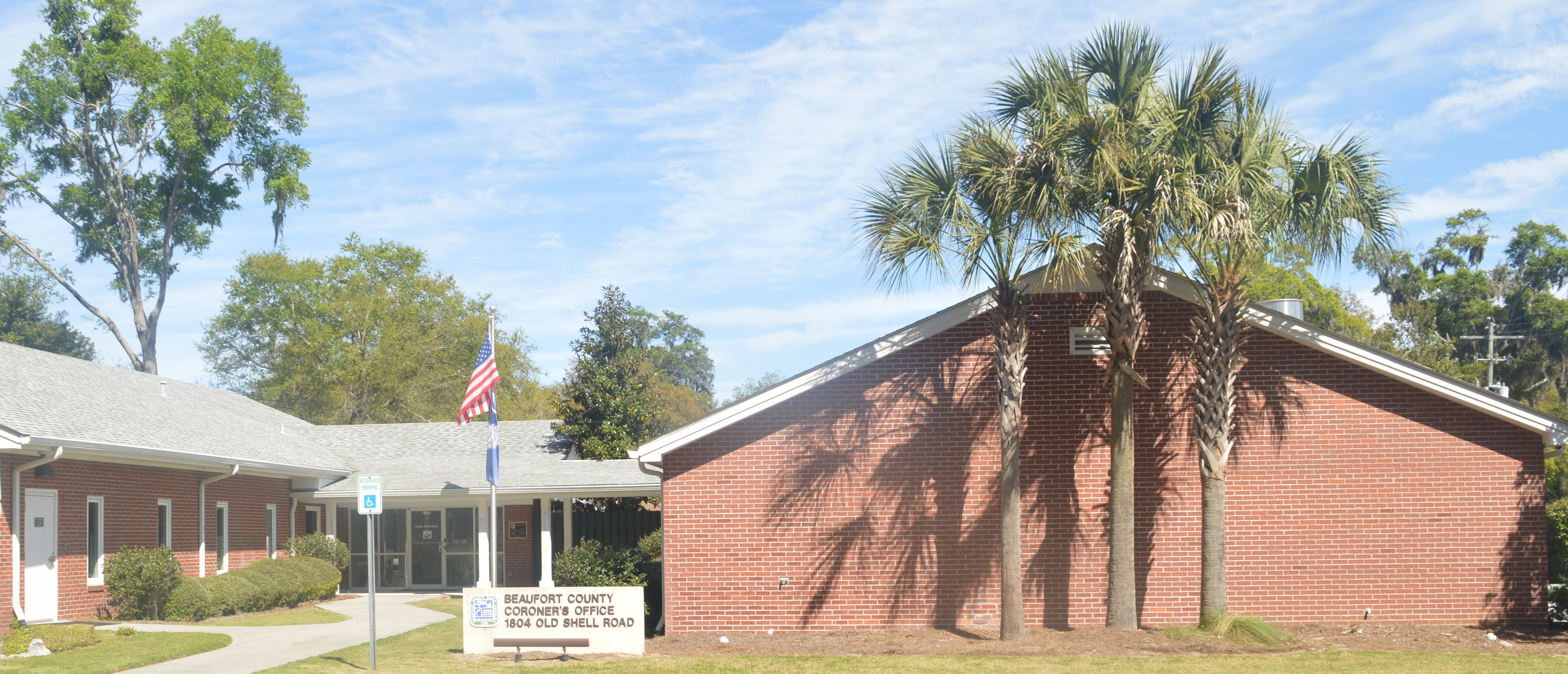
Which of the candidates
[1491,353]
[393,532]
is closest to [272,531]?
[393,532]

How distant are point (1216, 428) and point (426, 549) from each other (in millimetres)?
Result: 19256

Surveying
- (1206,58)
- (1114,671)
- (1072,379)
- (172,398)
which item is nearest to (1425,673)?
(1114,671)

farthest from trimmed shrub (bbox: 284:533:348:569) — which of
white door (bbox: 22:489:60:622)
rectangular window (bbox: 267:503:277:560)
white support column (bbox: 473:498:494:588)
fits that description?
white door (bbox: 22:489:60:622)

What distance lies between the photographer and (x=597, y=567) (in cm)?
1983

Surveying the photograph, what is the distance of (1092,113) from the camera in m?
15.7

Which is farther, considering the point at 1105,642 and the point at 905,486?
the point at 905,486

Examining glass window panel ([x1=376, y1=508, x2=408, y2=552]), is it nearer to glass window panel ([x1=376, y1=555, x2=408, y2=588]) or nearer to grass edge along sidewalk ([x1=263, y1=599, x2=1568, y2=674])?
glass window panel ([x1=376, y1=555, x2=408, y2=588])

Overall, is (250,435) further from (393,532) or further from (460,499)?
(460,499)

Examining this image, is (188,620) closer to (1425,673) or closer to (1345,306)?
(1425,673)

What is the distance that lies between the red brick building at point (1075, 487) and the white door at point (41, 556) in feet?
30.2

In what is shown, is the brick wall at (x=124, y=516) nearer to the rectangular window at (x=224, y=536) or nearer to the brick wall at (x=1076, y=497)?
the rectangular window at (x=224, y=536)

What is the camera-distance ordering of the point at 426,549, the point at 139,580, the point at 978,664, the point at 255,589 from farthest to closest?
the point at 426,549 < the point at 255,589 < the point at 139,580 < the point at 978,664

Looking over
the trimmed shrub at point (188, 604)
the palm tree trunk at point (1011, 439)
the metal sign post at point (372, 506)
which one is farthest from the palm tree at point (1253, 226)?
the trimmed shrub at point (188, 604)

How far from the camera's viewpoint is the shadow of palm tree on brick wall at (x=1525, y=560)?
641 inches
